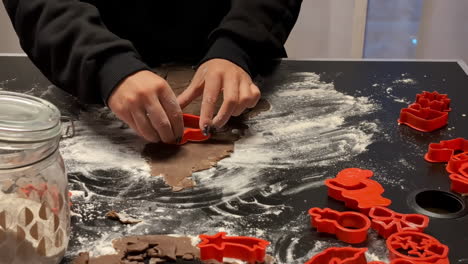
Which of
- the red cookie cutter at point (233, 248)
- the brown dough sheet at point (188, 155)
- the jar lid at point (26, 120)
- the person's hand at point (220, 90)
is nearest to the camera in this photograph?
the jar lid at point (26, 120)

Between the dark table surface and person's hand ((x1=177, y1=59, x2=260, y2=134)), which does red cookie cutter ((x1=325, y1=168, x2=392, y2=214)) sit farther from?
person's hand ((x1=177, y1=59, x2=260, y2=134))

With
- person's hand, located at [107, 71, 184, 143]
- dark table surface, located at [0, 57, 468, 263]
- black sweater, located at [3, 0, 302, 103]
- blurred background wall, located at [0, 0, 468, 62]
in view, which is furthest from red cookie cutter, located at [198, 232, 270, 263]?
blurred background wall, located at [0, 0, 468, 62]

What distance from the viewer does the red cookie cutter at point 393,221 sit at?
2.29 ft

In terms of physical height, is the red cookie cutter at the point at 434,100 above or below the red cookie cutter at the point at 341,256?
above

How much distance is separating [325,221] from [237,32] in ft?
1.88

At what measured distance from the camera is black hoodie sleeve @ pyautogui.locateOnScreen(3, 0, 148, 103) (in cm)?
99

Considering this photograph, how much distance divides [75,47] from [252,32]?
375 mm

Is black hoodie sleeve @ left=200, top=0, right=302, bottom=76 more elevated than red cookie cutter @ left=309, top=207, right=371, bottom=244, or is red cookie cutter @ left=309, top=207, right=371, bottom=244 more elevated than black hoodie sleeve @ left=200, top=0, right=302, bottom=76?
black hoodie sleeve @ left=200, top=0, right=302, bottom=76

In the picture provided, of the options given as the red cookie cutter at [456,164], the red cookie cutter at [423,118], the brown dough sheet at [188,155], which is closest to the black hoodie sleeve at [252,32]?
the brown dough sheet at [188,155]

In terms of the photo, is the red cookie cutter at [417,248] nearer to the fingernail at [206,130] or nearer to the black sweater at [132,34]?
the fingernail at [206,130]

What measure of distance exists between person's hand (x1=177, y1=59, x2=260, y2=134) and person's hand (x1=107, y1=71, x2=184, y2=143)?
56mm

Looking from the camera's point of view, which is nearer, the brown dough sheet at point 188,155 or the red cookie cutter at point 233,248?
the red cookie cutter at point 233,248

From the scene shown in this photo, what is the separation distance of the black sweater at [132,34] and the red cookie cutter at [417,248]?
1.74 feet

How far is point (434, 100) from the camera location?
106cm
